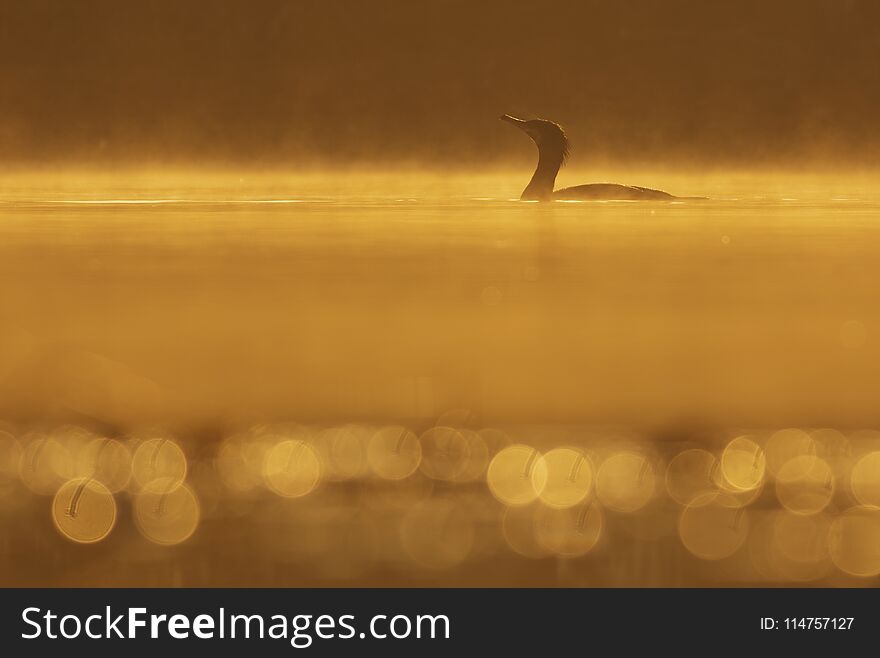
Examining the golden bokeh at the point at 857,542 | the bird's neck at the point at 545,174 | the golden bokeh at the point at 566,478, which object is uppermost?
the bird's neck at the point at 545,174

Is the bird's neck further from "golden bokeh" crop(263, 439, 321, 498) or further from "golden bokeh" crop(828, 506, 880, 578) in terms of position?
"golden bokeh" crop(828, 506, 880, 578)

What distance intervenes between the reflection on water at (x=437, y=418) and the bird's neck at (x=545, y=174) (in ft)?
39.5

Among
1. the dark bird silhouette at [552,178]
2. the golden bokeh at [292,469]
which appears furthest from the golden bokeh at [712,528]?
the dark bird silhouette at [552,178]

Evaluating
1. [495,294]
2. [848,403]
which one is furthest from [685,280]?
[848,403]

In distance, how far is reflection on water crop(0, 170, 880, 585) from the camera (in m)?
4.86

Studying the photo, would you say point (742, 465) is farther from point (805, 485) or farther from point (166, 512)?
point (166, 512)

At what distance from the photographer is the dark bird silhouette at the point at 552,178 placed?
2972 centimetres

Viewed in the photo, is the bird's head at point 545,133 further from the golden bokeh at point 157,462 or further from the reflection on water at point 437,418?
the golden bokeh at point 157,462

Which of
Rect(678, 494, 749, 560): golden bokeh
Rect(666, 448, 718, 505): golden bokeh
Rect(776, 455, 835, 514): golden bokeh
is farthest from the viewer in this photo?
Rect(666, 448, 718, 505): golden bokeh

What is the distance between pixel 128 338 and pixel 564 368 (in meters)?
3.02

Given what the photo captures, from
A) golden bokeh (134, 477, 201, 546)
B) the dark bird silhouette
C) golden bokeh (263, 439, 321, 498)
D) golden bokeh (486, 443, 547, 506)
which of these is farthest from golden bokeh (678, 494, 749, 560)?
the dark bird silhouette

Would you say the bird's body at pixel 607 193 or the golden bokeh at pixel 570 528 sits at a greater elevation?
the bird's body at pixel 607 193

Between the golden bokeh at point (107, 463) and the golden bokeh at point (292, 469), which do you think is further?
the golden bokeh at point (107, 463)

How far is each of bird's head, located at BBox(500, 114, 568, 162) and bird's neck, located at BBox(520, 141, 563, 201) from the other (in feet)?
0.12
